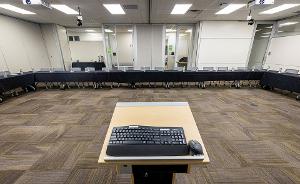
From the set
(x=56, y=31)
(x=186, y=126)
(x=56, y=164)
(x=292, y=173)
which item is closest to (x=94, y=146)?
(x=56, y=164)

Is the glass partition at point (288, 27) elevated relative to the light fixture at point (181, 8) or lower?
lower

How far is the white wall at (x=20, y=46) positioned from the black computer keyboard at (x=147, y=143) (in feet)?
29.0

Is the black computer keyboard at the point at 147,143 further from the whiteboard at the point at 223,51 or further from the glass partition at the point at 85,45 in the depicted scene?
the glass partition at the point at 85,45

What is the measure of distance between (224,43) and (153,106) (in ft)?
28.7

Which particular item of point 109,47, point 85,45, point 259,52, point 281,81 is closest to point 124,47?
point 85,45

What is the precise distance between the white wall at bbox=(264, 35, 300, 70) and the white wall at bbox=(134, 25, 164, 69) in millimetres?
6073

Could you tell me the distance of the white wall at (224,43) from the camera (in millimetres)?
8742

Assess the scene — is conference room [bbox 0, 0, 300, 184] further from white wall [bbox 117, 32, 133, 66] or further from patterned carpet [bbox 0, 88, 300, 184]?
white wall [bbox 117, 32, 133, 66]

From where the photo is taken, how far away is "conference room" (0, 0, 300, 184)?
1.30 m

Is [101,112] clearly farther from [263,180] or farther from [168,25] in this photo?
[168,25]

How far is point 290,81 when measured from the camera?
5598 millimetres

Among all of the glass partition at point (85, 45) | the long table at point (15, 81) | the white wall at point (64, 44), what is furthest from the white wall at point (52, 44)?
the long table at point (15, 81)

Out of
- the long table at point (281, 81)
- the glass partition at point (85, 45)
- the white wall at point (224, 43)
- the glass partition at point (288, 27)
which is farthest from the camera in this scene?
the glass partition at point (85, 45)

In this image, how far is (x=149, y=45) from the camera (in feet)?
33.2
